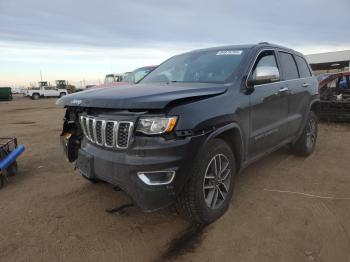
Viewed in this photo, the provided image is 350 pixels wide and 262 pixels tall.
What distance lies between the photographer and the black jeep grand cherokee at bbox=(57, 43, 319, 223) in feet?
8.89

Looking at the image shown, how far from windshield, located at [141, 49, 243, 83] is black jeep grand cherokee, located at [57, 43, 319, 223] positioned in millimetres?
15

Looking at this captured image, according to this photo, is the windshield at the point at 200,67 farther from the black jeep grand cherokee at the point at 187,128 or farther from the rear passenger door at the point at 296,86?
the rear passenger door at the point at 296,86

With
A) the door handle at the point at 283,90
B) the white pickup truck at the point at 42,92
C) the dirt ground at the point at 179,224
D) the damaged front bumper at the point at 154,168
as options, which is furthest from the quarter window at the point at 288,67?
the white pickup truck at the point at 42,92

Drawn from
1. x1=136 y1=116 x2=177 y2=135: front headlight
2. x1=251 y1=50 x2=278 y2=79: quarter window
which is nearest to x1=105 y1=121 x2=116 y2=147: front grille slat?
x1=136 y1=116 x2=177 y2=135: front headlight

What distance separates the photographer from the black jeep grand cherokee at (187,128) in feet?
8.89

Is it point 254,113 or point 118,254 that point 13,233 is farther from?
point 254,113

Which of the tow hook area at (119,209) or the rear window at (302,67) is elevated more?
the rear window at (302,67)

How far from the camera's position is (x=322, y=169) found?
4977mm

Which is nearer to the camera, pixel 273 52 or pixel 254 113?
pixel 254 113

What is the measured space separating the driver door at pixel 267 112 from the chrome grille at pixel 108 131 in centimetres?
159

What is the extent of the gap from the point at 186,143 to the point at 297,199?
1879 millimetres

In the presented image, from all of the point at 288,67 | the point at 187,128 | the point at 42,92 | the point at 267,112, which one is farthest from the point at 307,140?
the point at 42,92

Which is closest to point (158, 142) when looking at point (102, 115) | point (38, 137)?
point (102, 115)

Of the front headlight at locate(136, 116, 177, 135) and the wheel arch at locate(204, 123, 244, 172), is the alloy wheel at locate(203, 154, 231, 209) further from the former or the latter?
the front headlight at locate(136, 116, 177, 135)
